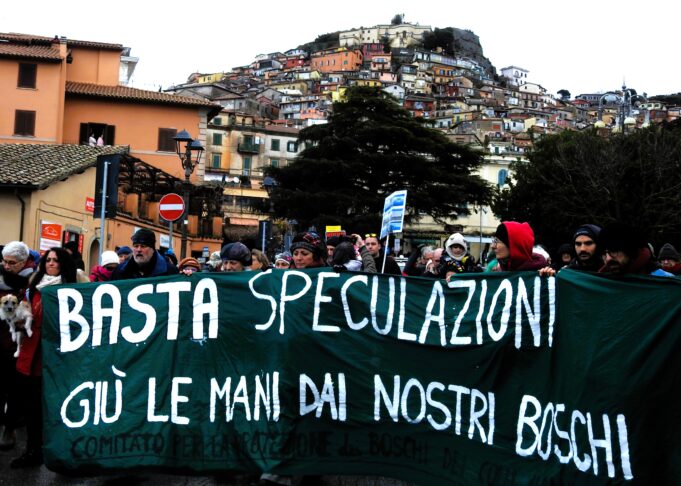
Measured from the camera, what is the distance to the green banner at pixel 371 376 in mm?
5129

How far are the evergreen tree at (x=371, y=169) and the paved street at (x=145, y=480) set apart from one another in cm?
3367

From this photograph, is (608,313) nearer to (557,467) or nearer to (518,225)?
(557,467)

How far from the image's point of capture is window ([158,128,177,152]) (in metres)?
49.8

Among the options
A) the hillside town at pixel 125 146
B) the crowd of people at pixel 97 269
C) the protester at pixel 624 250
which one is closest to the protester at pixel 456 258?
the crowd of people at pixel 97 269

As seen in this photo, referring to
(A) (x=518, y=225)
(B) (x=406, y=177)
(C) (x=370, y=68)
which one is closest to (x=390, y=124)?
(B) (x=406, y=177)

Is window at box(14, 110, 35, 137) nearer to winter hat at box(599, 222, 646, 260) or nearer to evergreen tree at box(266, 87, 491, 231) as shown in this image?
evergreen tree at box(266, 87, 491, 231)

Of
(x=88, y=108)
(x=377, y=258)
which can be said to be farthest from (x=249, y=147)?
(x=377, y=258)

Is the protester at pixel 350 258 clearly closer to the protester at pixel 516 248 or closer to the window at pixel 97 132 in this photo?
the protester at pixel 516 248

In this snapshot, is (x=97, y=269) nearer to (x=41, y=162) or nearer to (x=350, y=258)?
(x=350, y=258)

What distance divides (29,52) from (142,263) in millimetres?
44125

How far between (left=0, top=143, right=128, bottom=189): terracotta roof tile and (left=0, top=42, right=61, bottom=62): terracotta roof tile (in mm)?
19248

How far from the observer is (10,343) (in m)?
6.98

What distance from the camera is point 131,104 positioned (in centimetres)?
4959

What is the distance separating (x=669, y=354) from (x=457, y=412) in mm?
1382
